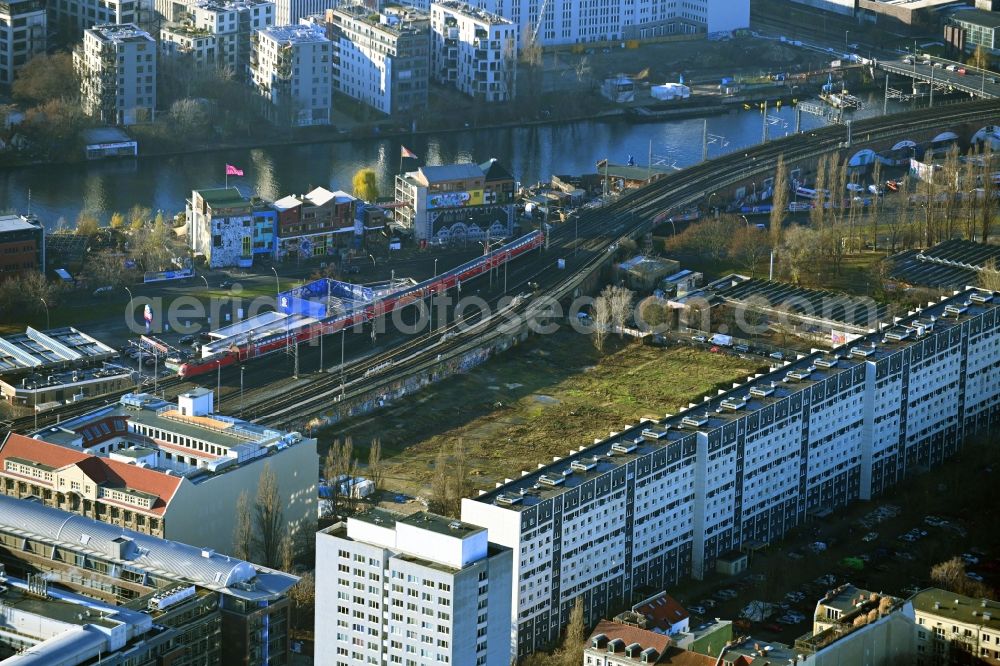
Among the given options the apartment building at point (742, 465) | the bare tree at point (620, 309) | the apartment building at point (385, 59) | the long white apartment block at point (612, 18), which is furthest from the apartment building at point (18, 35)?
the apartment building at point (742, 465)

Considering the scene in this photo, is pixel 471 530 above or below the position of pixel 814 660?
above

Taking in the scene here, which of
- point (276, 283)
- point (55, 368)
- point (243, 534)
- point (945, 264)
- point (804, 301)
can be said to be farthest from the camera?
point (945, 264)

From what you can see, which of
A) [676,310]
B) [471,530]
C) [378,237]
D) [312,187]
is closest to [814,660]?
[471,530]

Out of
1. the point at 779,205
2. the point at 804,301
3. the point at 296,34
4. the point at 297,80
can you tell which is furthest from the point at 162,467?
→ the point at 296,34

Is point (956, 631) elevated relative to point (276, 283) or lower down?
lower down

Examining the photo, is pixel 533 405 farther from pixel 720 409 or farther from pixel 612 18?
pixel 612 18

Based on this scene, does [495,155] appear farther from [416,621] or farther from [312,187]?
[416,621]

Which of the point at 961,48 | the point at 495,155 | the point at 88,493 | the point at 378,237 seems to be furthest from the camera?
the point at 961,48
